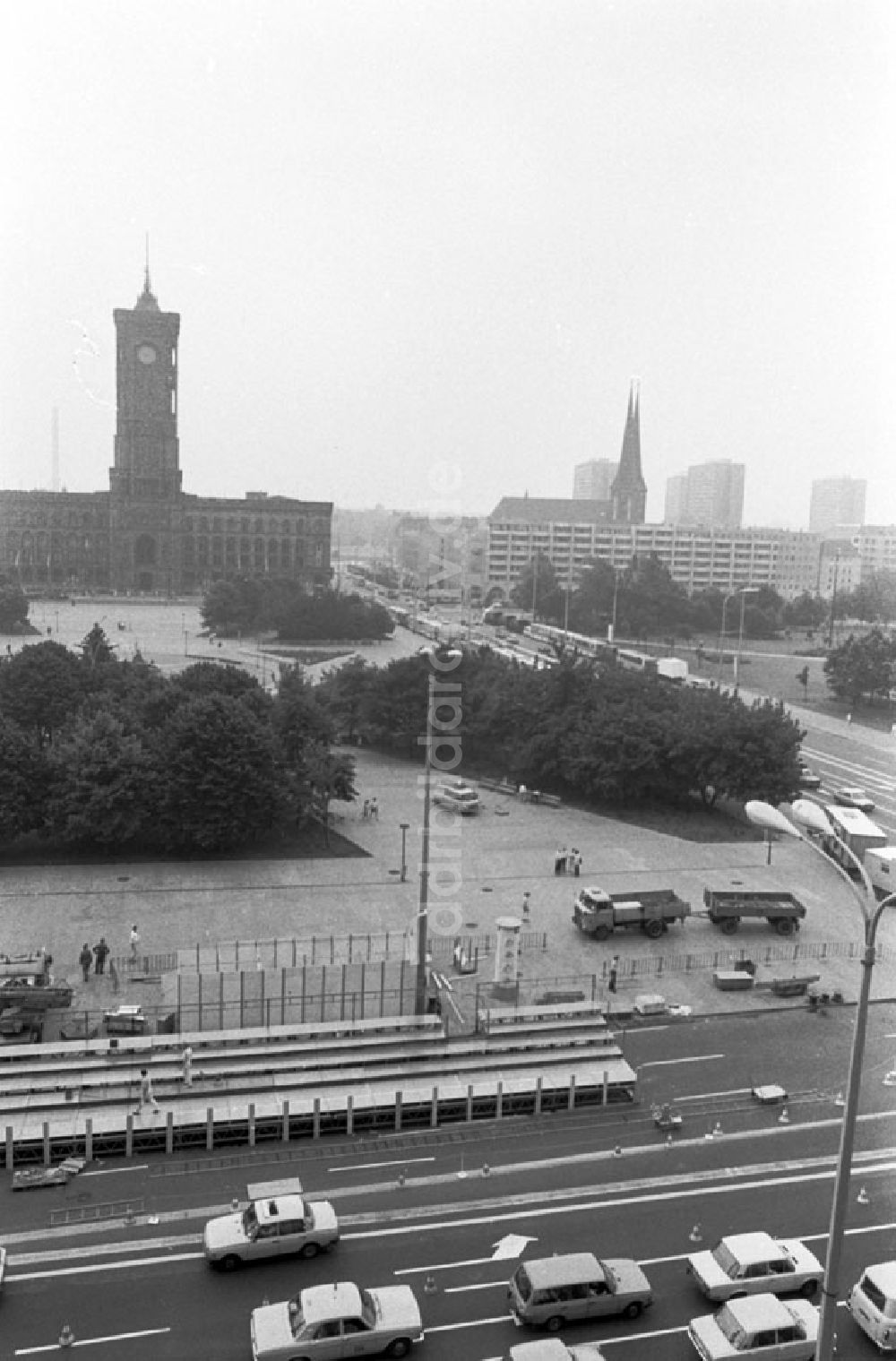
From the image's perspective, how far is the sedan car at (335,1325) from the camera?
25.6 feet

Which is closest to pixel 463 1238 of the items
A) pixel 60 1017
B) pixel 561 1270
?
pixel 561 1270

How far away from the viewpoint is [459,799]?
2378cm

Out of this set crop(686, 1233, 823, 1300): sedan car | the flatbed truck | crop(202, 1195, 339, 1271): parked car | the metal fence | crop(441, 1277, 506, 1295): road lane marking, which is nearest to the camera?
crop(686, 1233, 823, 1300): sedan car

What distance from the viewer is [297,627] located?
5512 cm

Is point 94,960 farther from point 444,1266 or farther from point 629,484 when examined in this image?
point 629,484

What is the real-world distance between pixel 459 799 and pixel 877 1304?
15770mm

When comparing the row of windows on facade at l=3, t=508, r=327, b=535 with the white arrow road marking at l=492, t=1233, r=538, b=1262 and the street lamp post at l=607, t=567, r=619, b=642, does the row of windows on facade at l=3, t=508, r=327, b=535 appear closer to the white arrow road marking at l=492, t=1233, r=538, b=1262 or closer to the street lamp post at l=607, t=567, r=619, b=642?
the street lamp post at l=607, t=567, r=619, b=642

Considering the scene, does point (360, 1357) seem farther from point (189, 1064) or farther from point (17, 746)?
point (17, 746)

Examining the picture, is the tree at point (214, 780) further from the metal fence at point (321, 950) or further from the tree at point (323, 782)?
the metal fence at point (321, 950)

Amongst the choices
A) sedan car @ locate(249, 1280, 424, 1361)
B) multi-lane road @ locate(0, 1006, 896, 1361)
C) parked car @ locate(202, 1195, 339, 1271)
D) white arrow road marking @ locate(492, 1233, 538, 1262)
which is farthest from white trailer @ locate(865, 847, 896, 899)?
sedan car @ locate(249, 1280, 424, 1361)

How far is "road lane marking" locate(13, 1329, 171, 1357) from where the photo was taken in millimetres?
7945

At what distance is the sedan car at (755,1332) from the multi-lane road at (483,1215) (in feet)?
1.03

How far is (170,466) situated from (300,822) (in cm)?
6582

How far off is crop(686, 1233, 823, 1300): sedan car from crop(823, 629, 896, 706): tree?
32651 mm
